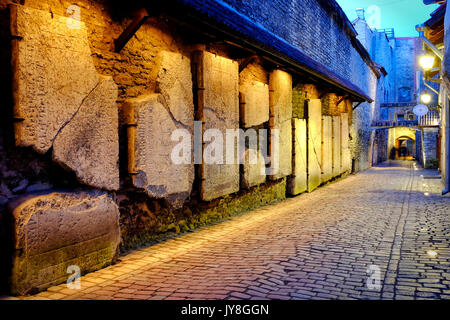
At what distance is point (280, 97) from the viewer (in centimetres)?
943

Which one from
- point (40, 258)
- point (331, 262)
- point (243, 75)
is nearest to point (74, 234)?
point (40, 258)

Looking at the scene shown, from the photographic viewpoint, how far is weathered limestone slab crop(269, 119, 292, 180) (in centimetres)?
907

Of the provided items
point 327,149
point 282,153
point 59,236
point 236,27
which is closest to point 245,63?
point 236,27

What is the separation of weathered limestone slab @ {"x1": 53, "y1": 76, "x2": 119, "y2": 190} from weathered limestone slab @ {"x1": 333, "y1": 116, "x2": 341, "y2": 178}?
440 inches

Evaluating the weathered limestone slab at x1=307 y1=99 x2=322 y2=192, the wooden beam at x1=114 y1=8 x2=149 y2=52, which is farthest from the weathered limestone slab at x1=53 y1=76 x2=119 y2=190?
the weathered limestone slab at x1=307 y1=99 x2=322 y2=192

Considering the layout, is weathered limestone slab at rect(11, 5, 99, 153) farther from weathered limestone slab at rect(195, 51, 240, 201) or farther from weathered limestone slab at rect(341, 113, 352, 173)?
weathered limestone slab at rect(341, 113, 352, 173)

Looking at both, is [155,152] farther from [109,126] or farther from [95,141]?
[95,141]

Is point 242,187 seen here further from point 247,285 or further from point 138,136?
point 247,285

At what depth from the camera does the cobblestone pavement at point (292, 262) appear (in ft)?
11.7

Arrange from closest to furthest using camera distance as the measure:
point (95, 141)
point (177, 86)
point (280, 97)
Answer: point (95, 141), point (177, 86), point (280, 97)

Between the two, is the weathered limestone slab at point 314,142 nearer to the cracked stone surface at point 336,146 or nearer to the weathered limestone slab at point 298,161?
the weathered limestone slab at point 298,161

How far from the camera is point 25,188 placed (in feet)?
12.2

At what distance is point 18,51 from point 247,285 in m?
3.04

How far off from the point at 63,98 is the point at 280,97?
6.35m
